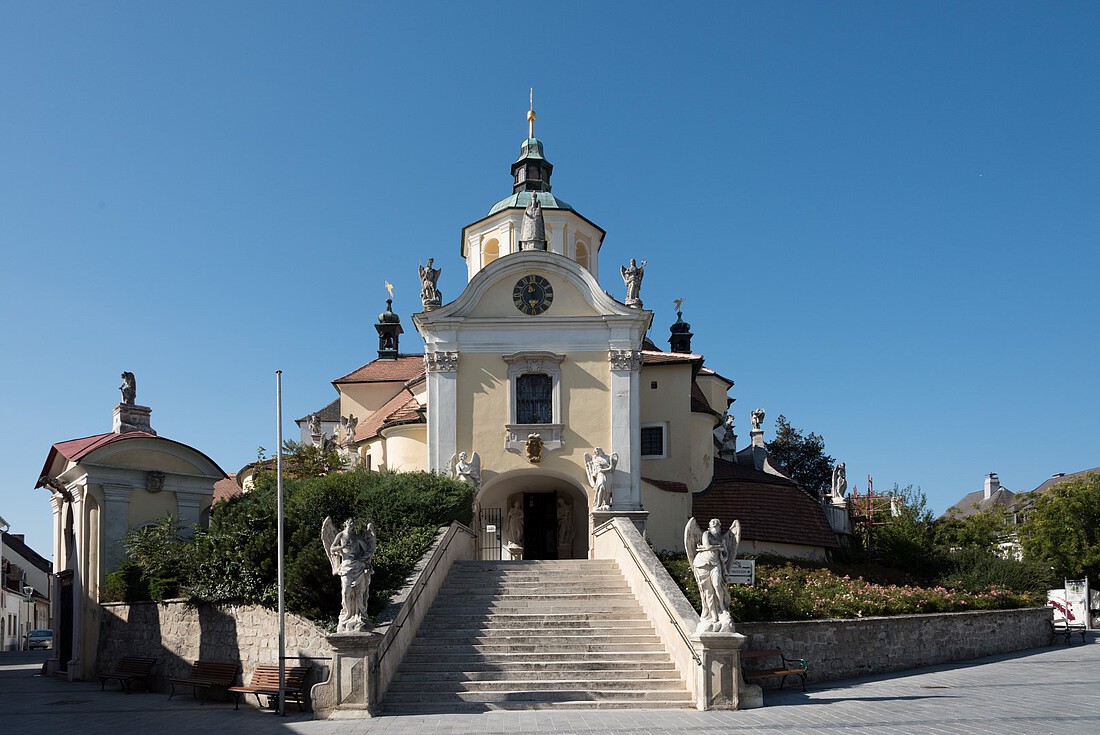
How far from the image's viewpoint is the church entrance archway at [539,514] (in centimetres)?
3294

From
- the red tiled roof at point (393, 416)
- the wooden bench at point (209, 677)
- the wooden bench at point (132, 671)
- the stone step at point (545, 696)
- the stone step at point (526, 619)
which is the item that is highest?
the red tiled roof at point (393, 416)

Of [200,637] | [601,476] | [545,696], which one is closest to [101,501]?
[200,637]

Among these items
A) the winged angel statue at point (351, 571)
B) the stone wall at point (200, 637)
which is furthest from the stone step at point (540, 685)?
the stone wall at point (200, 637)

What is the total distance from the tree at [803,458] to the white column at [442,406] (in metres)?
41.2

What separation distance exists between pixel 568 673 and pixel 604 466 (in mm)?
12776

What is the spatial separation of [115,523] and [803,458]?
53.0 meters

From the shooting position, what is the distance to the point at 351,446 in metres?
38.0

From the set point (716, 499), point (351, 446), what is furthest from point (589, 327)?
point (351, 446)

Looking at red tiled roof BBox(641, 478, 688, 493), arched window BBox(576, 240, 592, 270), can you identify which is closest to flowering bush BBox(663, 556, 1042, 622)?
red tiled roof BBox(641, 478, 688, 493)

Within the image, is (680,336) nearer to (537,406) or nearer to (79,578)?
(537,406)

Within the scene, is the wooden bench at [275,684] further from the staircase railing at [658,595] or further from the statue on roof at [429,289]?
the statue on roof at [429,289]

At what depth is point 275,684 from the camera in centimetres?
1720

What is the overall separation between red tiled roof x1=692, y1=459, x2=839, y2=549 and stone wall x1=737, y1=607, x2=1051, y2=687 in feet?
29.3

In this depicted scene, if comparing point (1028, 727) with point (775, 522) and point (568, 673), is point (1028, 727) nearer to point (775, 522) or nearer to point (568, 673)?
point (568, 673)
